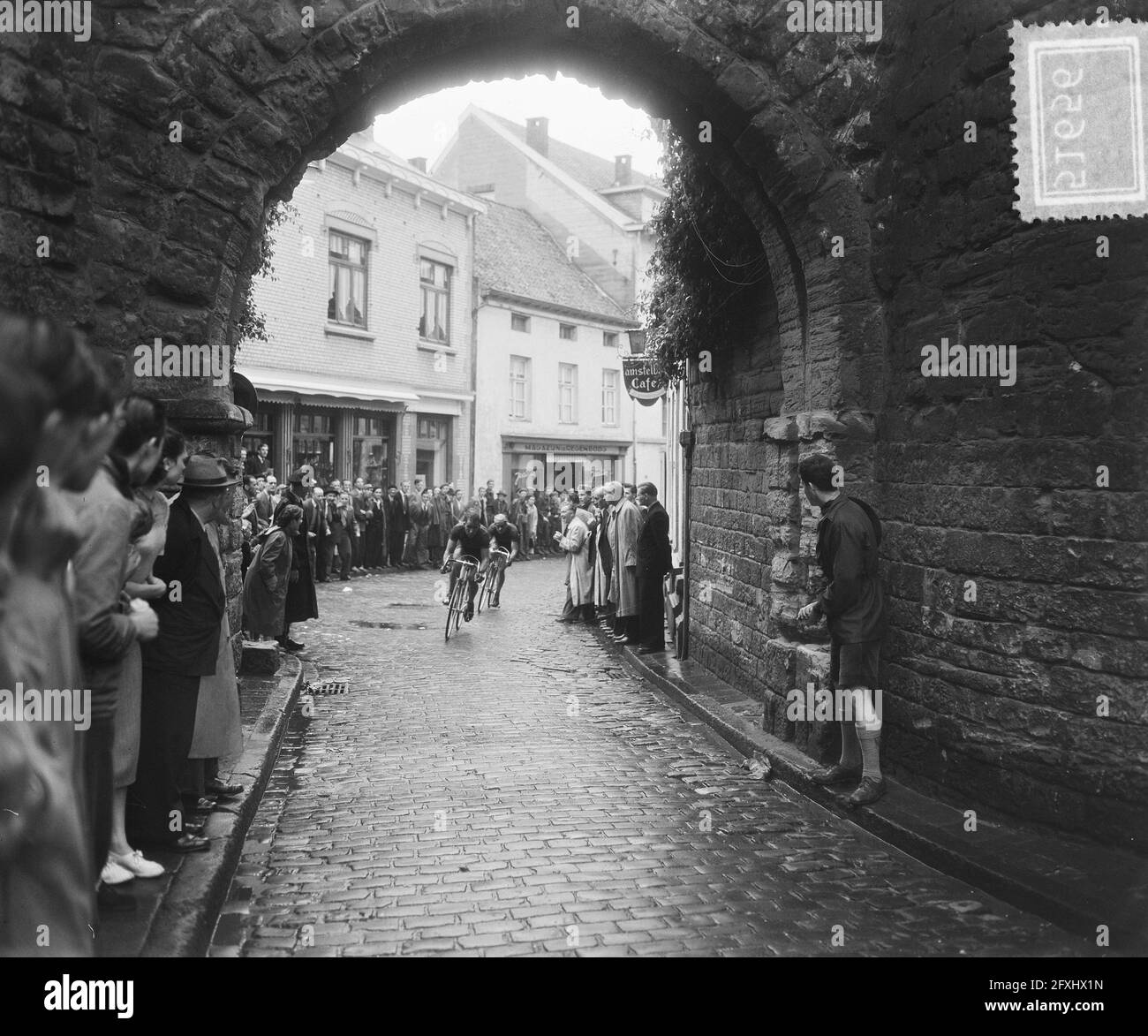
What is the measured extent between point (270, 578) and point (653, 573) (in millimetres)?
4239

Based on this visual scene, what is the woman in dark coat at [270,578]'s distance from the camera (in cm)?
1111

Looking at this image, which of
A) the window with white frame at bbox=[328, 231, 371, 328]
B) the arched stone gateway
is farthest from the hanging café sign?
the window with white frame at bbox=[328, 231, 371, 328]

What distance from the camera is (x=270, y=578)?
1115 centimetres

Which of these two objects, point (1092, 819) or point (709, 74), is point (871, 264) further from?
point (1092, 819)

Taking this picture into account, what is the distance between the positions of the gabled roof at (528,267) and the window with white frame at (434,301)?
195 centimetres

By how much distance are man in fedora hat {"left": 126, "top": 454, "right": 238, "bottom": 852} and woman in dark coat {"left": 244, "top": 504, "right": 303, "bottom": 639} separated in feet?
18.8

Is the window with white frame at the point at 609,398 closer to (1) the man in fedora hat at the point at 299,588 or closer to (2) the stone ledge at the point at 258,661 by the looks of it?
(1) the man in fedora hat at the point at 299,588

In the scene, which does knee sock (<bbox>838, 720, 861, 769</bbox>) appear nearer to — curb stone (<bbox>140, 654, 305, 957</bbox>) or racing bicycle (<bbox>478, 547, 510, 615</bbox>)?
curb stone (<bbox>140, 654, 305, 957</bbox>)

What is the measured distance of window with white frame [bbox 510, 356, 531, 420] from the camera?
3428cm

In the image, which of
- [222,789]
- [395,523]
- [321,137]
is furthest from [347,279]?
[222,789]

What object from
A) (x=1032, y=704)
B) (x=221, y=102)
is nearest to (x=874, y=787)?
(x=1032, y=704)

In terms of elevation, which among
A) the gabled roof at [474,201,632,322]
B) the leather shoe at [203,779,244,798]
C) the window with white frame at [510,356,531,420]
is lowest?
the leather shoe at [203,779,244,798]

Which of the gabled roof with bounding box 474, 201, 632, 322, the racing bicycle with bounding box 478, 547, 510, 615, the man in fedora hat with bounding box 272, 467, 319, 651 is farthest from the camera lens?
the gabled roof with bounding box 474, 201, 632, 322

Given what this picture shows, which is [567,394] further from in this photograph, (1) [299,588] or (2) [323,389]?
(1) [299,588]
